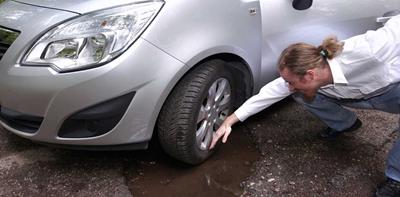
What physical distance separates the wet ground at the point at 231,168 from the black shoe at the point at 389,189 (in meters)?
0.09

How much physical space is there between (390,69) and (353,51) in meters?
0.22

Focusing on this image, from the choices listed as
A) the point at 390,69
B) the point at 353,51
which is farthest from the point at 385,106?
the point at 353,51

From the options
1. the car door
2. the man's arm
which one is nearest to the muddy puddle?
the man's arm

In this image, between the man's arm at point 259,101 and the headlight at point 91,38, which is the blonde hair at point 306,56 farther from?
the headlight at point 91,38

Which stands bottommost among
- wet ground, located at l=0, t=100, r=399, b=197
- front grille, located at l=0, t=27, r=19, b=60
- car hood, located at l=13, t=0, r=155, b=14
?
wet ground, located at l=0, t=100, r=399, b=197

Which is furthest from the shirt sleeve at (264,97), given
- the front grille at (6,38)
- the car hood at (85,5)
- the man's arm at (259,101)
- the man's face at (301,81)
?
the front grille at (6,38)

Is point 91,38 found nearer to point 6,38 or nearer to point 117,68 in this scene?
point 117,68

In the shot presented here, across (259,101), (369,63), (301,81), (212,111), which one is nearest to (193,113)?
(212,111)

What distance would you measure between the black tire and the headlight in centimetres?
40

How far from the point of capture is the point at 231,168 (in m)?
2.61

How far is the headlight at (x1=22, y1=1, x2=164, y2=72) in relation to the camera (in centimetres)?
208

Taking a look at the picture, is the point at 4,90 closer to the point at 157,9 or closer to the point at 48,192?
the point at 48,192

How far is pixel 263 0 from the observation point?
2645 mm

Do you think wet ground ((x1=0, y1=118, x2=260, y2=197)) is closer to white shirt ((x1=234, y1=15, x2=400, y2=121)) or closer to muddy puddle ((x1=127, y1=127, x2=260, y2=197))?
muddy puddle ((x1=127, y1=127, x2=260, y2=197))
